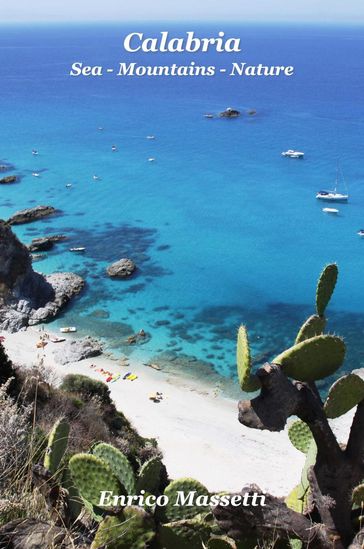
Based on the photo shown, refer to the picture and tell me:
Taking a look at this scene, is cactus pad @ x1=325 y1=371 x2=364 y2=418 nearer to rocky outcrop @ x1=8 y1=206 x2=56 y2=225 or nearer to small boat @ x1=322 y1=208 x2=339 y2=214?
rocky outcrop @ x1=8 y1=206 x2=56 y2=225

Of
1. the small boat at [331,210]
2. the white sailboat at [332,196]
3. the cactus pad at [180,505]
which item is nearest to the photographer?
the cactus pad at [180,505]

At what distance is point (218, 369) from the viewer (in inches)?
936

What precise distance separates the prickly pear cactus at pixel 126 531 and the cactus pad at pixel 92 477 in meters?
0.36

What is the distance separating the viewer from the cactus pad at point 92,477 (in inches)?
154

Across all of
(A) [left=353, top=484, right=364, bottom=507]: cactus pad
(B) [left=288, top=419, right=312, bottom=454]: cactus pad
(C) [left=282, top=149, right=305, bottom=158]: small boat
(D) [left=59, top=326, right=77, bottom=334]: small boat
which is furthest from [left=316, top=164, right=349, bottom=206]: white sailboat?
(A) [left=353, top=484, right=364, bottom=507]: cactus pad

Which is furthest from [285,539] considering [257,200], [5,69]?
[5,69]

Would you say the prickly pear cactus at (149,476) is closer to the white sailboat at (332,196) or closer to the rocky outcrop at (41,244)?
the rocky outcrop at (41,244)

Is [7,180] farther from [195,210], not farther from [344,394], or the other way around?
[344,394]

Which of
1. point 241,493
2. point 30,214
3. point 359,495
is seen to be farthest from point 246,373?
point 30,214

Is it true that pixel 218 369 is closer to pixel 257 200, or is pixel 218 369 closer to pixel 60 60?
pixel 257 200

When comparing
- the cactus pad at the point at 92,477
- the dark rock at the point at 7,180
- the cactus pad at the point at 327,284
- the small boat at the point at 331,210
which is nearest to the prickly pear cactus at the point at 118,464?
the cactus pad at the point at 92,477

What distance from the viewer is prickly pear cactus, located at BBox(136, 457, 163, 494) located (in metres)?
4.11

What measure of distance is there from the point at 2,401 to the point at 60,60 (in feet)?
592

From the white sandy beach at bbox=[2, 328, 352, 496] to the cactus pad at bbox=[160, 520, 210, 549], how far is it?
1229cm
